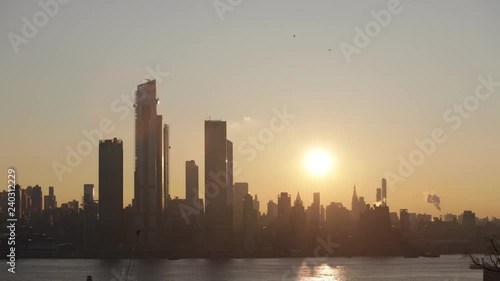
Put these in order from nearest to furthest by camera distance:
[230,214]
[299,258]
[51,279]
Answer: [51,279], [299,258], [230,214]

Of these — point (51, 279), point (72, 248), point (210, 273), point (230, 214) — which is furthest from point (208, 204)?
point (51, 279)

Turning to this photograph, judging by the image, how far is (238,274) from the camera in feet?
393

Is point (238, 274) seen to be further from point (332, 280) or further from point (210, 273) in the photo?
point (332, 280)

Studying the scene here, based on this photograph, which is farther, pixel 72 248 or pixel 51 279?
pixel 72 248

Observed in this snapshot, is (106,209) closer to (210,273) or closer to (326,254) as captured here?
(326,254)

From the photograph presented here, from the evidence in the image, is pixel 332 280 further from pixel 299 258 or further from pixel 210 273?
pixel 299 258

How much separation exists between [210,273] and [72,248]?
8105 centimetres

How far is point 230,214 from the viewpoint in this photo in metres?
199

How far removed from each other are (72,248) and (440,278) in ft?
354

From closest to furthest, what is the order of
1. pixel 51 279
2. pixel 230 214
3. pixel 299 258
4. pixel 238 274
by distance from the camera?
pixel 51 279 < pixel 238 274 < pixel 299 258 < pixel 230 214

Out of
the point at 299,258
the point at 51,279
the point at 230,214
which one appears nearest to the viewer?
the point at 51,279

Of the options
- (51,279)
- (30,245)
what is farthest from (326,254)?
(51,279)

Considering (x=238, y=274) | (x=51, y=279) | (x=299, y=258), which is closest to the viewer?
(x=51, y=279)

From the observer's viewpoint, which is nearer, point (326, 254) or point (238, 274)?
point (238, 274)
